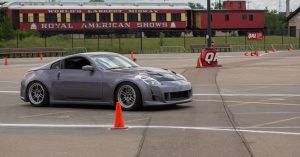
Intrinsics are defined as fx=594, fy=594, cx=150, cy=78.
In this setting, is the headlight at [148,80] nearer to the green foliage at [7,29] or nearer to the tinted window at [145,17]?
the green foliage at [7,29]

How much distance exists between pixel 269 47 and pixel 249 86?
48.1 meters

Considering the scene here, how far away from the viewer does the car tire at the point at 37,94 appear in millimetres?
14633

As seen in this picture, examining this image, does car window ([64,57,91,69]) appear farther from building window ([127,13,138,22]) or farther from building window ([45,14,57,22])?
building window ([127,13,138,22])

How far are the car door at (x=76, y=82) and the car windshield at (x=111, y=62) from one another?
23cm

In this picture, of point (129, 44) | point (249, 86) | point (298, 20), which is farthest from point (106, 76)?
point (298, 20)

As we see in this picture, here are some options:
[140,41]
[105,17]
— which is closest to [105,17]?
[105,17]

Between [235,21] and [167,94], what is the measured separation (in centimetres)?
5791

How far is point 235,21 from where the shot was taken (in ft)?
229

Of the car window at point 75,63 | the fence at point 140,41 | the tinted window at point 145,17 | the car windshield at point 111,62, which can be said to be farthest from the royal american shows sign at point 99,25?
the car windshield at point 111,62

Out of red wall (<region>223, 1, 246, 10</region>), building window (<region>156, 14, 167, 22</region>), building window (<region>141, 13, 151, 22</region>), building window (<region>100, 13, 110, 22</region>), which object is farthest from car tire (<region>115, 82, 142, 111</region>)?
red wall (<region>223, 1, 246, 10</region>)

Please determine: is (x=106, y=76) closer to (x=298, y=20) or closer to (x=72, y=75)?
(x=72, y=75)

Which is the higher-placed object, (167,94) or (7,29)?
(7,29)

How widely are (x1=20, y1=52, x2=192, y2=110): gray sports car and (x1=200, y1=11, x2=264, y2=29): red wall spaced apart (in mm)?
52670

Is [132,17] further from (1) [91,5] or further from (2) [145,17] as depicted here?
(1) [91,5]
